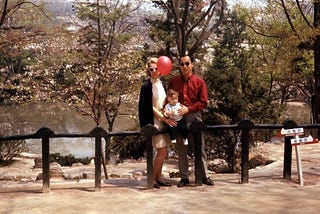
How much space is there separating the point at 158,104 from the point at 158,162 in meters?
0.83

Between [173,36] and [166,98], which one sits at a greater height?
[173,36]

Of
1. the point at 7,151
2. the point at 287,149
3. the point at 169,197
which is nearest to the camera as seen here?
the point at 169,197

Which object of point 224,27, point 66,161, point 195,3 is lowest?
point 66,161

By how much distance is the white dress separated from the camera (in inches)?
240

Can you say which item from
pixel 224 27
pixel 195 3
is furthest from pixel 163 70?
pixel 224 27

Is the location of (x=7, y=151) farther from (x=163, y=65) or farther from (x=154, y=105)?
(x=163, y=65)

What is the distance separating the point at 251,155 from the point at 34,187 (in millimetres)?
8382

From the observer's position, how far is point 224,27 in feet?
144

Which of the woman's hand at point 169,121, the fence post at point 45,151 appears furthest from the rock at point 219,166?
the fence post at point 45,151

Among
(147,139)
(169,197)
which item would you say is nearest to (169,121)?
(147,139)

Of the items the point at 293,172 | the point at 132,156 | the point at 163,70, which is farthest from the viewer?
the point at 132,156

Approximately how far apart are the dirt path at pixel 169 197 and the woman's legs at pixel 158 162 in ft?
0.82

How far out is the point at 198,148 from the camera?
627cm

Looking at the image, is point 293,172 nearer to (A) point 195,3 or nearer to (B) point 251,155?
(B) point 251,155
